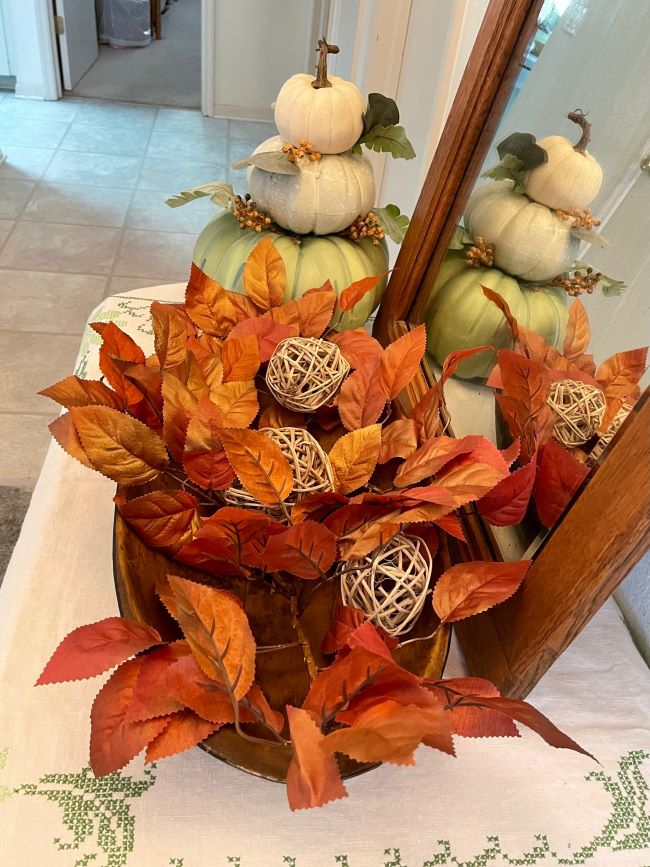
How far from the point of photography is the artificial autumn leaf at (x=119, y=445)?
0.37 m

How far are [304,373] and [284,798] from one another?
27 centimetres

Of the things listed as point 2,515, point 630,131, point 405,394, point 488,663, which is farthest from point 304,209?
point 2,515

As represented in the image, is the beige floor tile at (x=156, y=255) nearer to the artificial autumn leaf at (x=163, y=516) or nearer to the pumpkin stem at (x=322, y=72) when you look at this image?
the pumpkin stem at (x=322, y=72)

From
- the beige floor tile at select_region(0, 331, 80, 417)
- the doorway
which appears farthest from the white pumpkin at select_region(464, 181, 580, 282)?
the doorway

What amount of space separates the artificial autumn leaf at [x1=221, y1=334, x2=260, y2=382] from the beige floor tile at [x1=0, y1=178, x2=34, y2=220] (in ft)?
5.49

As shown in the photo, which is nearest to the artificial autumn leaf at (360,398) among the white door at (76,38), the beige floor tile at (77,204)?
the beige floor tile at (77,204)

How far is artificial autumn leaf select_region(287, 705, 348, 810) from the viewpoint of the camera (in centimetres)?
27

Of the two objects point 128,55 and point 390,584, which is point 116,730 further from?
point 128,55

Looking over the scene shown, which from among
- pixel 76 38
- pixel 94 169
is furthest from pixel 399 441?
pixel 76 38

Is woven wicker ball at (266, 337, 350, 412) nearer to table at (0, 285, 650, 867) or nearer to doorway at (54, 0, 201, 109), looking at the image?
table at (0, 285, 650, 867)

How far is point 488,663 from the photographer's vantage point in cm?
44

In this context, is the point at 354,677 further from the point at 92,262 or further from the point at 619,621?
the point at 92,262

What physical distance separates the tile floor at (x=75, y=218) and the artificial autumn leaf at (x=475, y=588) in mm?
965

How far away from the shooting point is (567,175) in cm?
42
